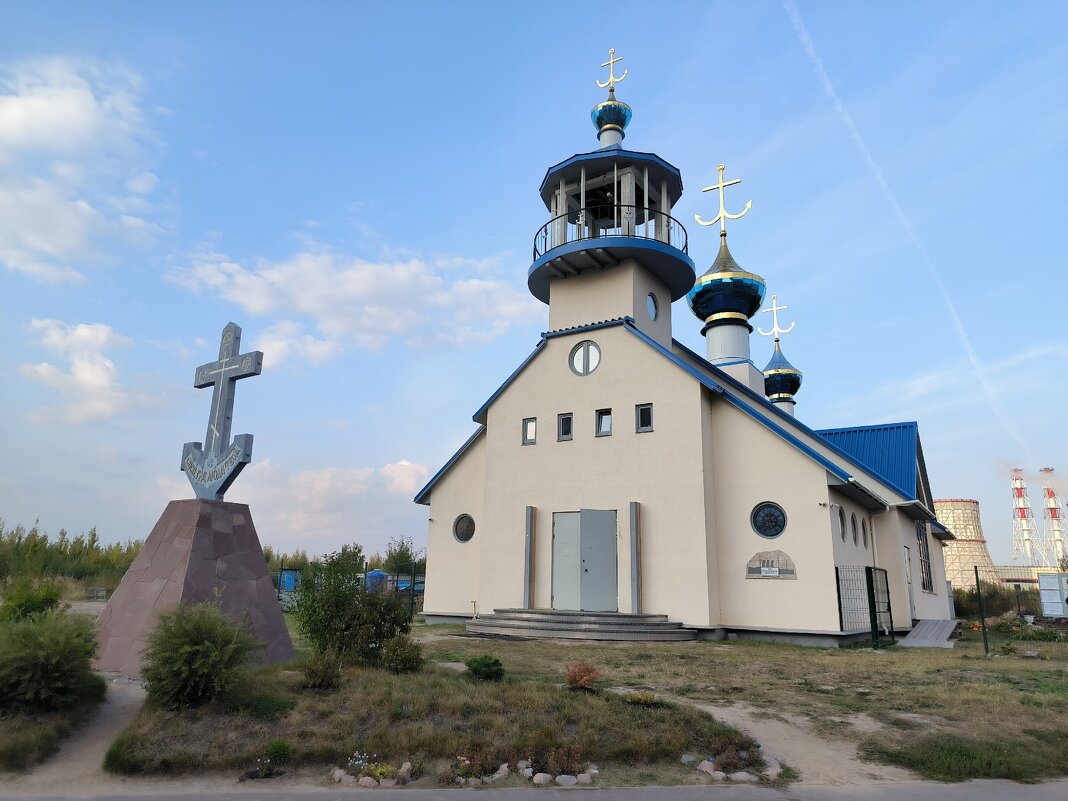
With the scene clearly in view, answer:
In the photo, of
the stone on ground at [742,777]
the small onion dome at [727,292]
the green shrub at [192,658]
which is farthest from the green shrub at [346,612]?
the small onion dome at [727,292]

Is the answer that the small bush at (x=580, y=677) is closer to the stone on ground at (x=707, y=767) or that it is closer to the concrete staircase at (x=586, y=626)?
the stone on ground at (x=707, y=767)

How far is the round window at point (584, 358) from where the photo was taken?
779 inches

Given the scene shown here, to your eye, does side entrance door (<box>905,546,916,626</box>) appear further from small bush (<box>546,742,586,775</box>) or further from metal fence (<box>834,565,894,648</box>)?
small bush (<box>546,742,586,775</box>)

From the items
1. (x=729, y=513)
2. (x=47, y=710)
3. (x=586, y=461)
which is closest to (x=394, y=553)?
(x=586, y=461)

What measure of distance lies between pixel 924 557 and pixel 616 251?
668 inches

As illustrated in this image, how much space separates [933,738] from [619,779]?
3.51 meters

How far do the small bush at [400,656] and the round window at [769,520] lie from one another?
10.8 metres

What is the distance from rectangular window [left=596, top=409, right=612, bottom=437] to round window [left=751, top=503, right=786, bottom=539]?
4.29 meters

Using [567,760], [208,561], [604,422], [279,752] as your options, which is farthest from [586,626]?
[279,752]

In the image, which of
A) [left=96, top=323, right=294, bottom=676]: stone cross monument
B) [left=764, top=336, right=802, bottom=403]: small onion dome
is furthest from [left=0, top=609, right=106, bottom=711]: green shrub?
[left=764, top=336, right=802, bottom=403]: small onion dome

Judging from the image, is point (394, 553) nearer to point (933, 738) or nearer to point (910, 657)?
point (910, 657)

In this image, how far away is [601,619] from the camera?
16891 mm

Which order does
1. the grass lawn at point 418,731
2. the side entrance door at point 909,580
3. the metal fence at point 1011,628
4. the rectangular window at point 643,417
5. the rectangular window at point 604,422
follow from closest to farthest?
1. the grass lawn at point 418,731
2. the metal fence at point 1011,628
3. the rectangular window at point 643,417
4. the rectangular window at point 604,422
5. the side entrance door at point 909,580

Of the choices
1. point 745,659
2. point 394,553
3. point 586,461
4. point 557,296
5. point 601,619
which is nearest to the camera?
point 745,659
